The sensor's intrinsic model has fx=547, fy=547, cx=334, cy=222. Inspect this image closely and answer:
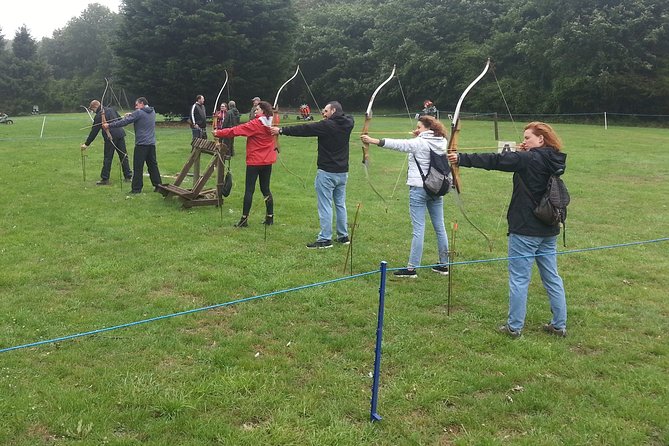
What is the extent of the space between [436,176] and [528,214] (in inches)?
56.3

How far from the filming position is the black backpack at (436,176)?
5.74 metres

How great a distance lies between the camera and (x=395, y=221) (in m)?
9.17

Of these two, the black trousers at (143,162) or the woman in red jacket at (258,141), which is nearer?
the woman in red jacket at (258,141)

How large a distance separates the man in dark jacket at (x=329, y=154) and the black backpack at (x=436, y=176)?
1503 millimetres

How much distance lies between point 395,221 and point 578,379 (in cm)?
534

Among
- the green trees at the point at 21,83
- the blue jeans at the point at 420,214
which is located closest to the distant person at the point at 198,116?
the blue jeans at the point at 420,214

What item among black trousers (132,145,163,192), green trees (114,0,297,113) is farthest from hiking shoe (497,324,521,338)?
green trees (114,0,297,113)

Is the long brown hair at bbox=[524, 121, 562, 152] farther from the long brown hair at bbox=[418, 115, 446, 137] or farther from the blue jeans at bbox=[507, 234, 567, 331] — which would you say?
the long brown hair at bbox=[418, 115, 446, 137]

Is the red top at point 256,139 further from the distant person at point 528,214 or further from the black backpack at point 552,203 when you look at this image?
the black backpack at point 552,203

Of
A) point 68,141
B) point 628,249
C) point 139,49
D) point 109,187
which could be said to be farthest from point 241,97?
point 628,249

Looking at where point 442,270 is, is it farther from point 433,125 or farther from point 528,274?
point 528,274

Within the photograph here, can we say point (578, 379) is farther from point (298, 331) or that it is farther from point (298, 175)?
point (298, 175)

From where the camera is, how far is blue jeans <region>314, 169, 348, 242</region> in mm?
7113

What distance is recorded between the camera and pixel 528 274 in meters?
4.64
